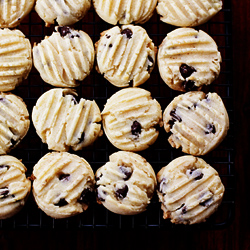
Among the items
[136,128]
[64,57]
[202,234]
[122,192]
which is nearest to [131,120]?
[136,128]

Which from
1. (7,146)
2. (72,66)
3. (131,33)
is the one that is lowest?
(7,146)

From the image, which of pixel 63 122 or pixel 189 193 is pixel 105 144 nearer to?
pixel 63 122

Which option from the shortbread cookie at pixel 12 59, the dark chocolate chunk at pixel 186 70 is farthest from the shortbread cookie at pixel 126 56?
the shortbread cookie at pixel 12 59

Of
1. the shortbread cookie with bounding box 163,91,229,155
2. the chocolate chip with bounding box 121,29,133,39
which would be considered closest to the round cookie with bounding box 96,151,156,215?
the shortbread cookie with bounding box 163,91,229,155

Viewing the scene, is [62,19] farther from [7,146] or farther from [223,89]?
[223,89]

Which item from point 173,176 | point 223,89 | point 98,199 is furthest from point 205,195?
point 223,89

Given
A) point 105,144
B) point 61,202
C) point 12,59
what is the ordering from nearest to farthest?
point 61,202
point 12,59
point 105,144
